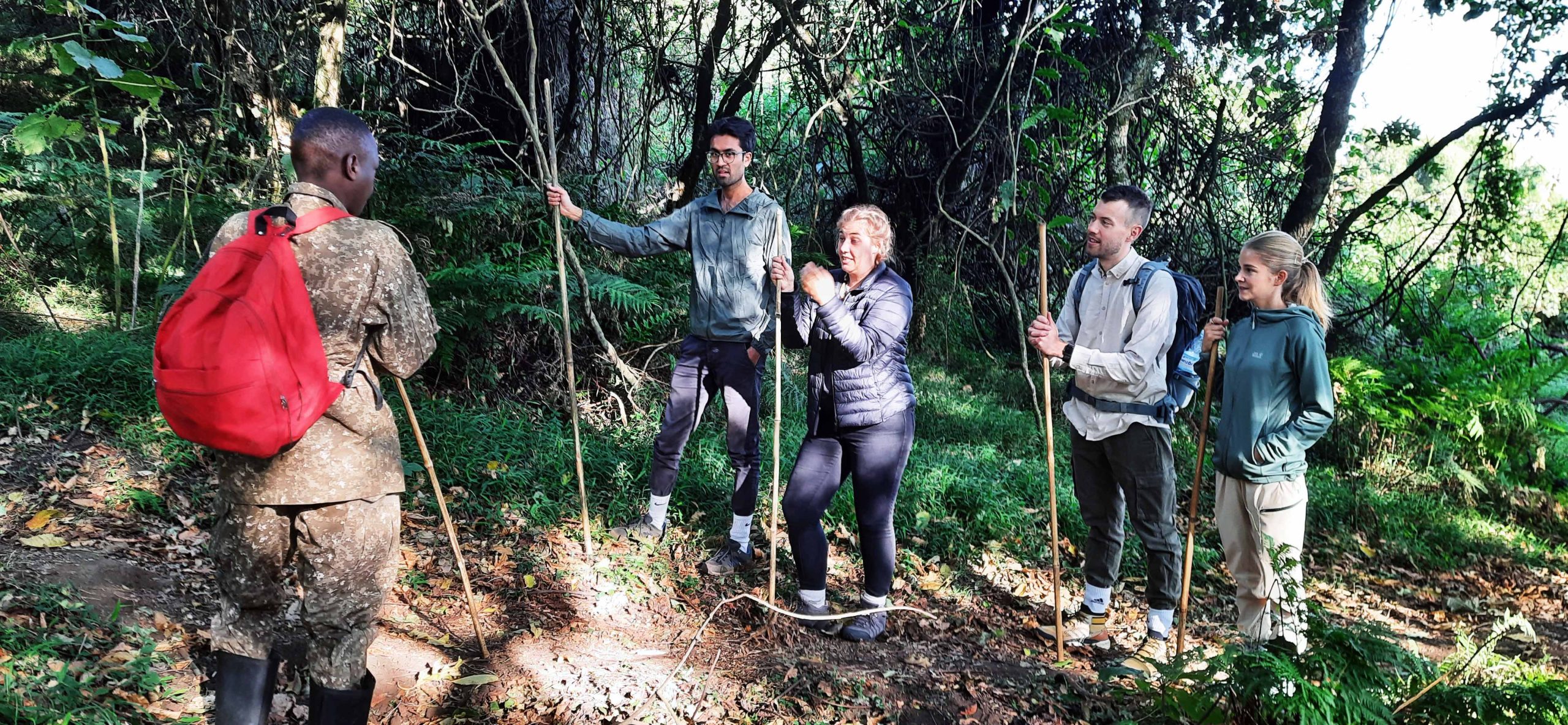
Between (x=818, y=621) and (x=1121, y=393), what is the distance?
5.80 ft

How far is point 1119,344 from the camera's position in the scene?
159 inches

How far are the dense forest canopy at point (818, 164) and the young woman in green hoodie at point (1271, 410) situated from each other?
193 centimetres

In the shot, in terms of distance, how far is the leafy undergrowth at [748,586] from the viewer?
3373mm

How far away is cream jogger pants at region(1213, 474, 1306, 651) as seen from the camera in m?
3.63

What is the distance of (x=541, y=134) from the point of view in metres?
6.85

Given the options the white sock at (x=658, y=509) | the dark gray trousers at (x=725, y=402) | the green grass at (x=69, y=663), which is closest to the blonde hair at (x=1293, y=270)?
the dark gray trousers at (x=725, y=402)

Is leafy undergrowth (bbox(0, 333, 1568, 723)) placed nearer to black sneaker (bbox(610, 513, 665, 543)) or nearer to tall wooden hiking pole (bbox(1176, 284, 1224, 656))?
black sneaker (bbox(610, 513, 665, 543))

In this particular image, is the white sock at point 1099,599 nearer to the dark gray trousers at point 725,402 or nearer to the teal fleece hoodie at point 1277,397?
the teal fleece hoodie at point 1277,397

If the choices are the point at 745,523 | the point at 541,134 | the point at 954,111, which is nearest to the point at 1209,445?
the point at 954,111

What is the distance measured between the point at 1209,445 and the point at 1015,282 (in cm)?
224

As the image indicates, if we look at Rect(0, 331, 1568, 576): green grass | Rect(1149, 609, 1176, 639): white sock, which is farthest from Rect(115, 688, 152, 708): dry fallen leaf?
Rect(1149, 609, 1176, 639): white sock

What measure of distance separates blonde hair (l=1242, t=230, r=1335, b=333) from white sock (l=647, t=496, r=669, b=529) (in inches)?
121

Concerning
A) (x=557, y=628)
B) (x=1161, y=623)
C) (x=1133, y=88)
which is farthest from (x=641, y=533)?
(x=1133, y=88)

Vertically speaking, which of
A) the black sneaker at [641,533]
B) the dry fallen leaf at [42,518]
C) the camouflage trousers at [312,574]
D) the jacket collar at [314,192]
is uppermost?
the jacket collar at [314,192]
